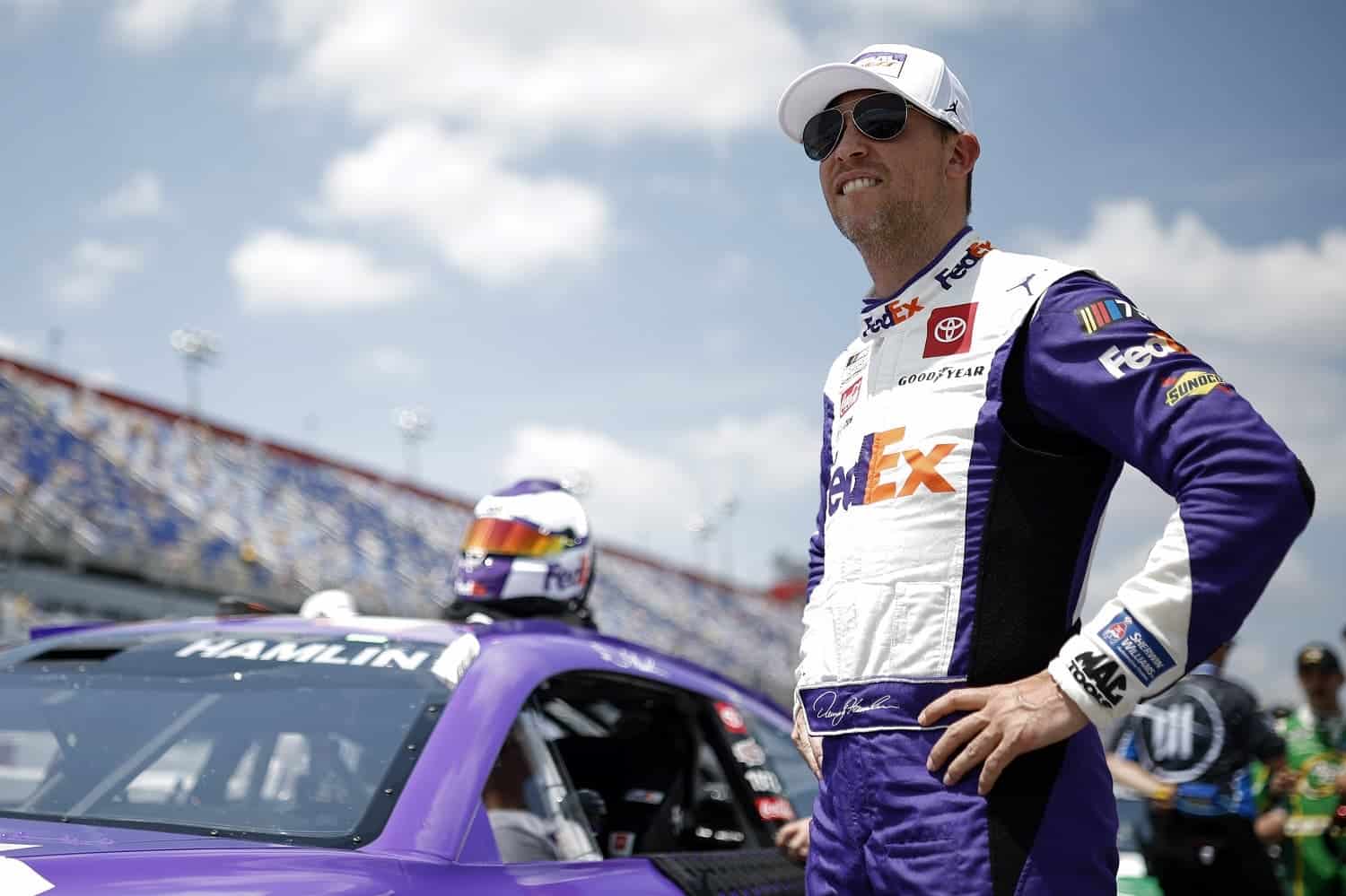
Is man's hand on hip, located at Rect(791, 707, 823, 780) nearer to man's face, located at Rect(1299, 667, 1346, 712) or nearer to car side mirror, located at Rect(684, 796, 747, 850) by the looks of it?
car side mirror, located at Rect(684, 796, 747, 850)

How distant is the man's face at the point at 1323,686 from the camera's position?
7094mm

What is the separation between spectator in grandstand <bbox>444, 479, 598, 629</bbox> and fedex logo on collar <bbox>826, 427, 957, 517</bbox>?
2192mm

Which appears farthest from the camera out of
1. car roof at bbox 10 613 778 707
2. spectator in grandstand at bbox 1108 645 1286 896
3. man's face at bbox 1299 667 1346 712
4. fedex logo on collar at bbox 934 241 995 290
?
man's face at bbox 1299 667 1346 712

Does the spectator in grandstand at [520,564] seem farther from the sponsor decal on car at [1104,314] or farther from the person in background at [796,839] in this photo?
the sponsor decal on car at [1104,314]

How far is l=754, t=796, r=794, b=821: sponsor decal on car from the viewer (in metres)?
3.69

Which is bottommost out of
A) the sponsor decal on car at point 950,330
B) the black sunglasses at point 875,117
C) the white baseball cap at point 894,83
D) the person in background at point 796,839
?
the person in background at point 796,839

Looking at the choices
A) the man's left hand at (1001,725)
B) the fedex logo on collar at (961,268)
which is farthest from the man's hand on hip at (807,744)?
the fedex logo on collar at (961,268)

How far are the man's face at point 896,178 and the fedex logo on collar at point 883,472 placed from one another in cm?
34

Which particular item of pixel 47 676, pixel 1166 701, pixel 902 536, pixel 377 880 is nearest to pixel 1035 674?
pixel 902 536

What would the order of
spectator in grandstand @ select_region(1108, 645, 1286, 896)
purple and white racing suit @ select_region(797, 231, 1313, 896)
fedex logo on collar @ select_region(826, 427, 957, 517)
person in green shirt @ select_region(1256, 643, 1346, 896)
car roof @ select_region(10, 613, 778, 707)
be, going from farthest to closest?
person in green shirt @ select_region(1256, 643, 1346, 896) < spectator in grandstand @ select_region(1108, 645, 1286, 896) < car roof @ select_region(10, 613, 778, 707) < fedex logo on collar @ select_region(826, 427, 957, 517) < purple and white racing suit @ select_region(797, 231, 1313, 896)

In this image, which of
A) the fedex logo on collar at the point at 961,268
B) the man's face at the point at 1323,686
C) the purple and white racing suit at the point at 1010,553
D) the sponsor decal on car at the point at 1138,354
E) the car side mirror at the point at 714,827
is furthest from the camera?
the man's face at the point at 1323,686

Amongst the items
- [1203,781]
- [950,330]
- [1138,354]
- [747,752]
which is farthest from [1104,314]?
[1203,781]

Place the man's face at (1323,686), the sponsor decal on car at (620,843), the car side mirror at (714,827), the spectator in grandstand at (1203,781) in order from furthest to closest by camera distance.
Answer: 1. the man's face at (1323,686)
2. the spectator in grandstand at (1203,781)
3. the car side mirror at (714,827)
4. the sponsor decal on car at (620,843)

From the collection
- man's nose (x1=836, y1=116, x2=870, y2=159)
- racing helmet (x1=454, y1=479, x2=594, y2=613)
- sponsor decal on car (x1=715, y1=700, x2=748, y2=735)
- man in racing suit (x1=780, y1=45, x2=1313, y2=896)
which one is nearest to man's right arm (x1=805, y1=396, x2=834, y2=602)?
man in racing suit (x1=780, y1=45, x2=1313, y2=896)
